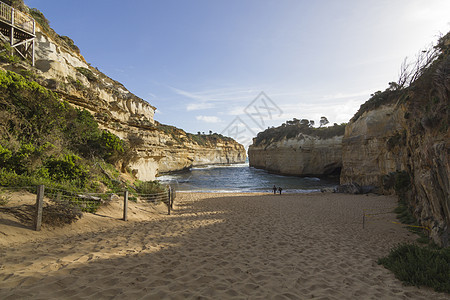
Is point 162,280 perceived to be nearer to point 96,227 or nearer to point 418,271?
point 96,227

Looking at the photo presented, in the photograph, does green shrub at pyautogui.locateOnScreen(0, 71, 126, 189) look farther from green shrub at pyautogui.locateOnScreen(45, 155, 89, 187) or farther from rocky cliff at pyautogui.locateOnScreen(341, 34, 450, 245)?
rocky cliff at pyautogui.locateOnScreen(341, 34, 450, 245)

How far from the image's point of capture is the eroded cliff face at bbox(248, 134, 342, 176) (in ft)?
125

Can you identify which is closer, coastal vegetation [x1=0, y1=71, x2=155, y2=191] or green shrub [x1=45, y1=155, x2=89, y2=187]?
coastal vegetation [x1=0, y1=71, x2=155, y2=191]

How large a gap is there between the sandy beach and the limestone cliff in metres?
33.5

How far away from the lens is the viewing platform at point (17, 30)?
12345mm

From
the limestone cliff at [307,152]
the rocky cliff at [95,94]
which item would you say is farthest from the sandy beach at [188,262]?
the limestone cliff at [307,152]

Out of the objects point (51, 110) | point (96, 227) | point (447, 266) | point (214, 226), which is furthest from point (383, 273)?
point (51, 110)

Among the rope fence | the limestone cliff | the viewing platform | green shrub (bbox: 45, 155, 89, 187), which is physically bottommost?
the rope fence

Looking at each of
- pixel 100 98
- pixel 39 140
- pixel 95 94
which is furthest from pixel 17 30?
pixel 39 140

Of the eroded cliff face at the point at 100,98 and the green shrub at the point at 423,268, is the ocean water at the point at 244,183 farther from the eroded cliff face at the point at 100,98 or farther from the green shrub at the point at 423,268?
the green shrub at the point at 423,268

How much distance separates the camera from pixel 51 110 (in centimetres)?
1058

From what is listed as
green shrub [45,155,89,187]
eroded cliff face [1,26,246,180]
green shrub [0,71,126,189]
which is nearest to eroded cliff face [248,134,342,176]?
eroded cliff face [1,26,246,180]

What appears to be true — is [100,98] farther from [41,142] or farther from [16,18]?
[41,142]

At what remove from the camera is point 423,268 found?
404 centimetres
